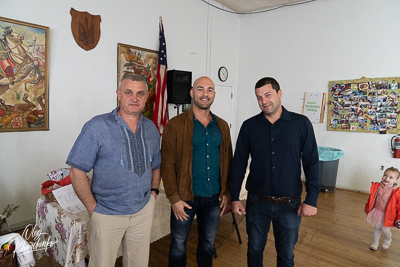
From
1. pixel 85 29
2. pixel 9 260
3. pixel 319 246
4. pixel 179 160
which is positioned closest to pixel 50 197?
pixel 9 260

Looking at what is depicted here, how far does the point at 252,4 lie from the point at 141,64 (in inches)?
128

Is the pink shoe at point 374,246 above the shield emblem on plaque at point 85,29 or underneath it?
underneath

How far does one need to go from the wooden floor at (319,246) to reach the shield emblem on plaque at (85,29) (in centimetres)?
281

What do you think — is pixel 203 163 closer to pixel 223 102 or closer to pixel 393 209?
pixel 393 209

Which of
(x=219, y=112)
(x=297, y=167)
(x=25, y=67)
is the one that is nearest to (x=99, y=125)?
(x=297, y=167)

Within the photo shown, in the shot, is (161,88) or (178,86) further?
(178,86)

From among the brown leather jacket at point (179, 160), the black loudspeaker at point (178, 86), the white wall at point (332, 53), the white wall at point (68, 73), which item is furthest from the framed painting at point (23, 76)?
the white wall at point (332, 53)

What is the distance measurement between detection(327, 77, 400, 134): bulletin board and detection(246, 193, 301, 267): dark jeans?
417cm

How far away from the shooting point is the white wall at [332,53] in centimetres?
489

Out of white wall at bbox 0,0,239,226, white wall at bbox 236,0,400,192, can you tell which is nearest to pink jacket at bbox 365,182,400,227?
white wall at bbox 236,0,400,192

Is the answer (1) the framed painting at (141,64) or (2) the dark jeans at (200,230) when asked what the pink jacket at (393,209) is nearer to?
(2) the dark jeans at (200,230)

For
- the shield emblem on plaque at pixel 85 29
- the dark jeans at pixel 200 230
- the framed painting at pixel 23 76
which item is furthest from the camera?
the shield emblem on plaque at pixel 85 29

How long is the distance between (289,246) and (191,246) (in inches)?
51.4

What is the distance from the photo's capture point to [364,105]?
508 cm
